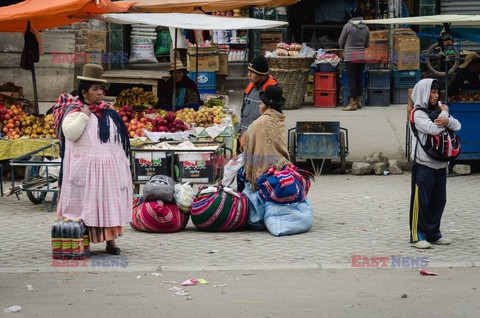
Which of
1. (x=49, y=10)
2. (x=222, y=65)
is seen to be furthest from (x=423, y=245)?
(x=222, y=65)

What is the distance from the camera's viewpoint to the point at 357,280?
7789mm

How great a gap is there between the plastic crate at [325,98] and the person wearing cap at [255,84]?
7.44 meters

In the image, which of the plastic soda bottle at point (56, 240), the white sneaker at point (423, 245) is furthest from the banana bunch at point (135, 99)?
the white sneaker at point (423, 245)

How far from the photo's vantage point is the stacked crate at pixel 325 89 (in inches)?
725

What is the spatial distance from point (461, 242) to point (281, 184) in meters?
1.90

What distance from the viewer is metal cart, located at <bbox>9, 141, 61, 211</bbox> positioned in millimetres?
10953

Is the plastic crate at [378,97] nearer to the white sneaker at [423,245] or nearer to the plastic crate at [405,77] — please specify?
the plastic crate at [405,77]

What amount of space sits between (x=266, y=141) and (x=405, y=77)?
9.84 m

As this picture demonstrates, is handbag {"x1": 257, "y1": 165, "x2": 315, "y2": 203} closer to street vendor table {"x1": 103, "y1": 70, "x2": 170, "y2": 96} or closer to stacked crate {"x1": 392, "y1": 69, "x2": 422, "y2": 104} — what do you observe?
street vendor table {"x1": 103, "y1": 70, "x2": 170, "y2": 96}

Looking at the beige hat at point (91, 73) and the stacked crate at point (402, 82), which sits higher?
the beige hat at point (91, 73)

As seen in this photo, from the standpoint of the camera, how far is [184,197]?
378 inches

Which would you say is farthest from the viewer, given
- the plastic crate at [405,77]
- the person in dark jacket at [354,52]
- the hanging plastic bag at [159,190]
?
the plastic crate at [405,77]


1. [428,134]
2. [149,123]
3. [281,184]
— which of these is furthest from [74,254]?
[149,123]

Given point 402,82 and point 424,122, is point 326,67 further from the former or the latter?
point 424,122
